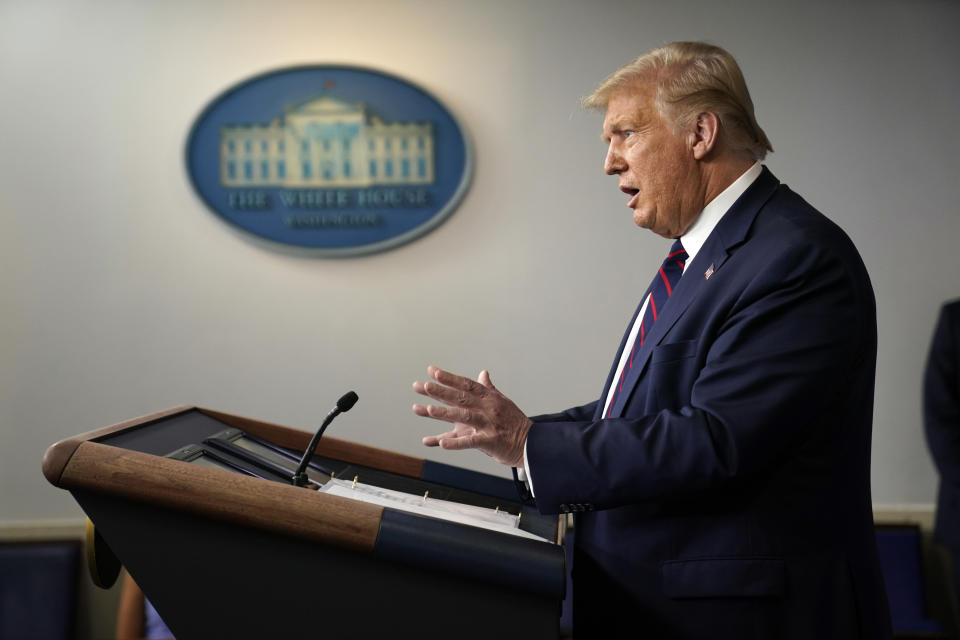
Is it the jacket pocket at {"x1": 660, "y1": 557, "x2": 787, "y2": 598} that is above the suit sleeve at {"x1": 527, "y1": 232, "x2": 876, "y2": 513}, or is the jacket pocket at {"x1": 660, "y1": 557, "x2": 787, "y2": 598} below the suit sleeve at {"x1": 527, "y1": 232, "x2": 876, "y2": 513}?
below

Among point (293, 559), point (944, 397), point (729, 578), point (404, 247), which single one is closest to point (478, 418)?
point (293, 559)

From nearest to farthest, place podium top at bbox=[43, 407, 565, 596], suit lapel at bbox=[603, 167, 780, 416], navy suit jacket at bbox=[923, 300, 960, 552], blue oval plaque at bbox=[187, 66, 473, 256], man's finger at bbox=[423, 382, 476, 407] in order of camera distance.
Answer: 1. podium top at bbox=[43, 407, 565, 596]
2. man's finger at bbox=[423, 382, 476, 407]
3. suit lapel at bbox=[603, 167, 780, 416]
4. navy suit jacket at bbox=[923, 300, 960, 552]
5. blue oval plaque at bbox=[187, 66, 473, 256]

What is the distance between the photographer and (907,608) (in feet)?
9.75

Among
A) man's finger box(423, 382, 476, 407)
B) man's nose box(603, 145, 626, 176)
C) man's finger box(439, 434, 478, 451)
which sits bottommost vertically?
man's finger box(439, 434, 478, 451)

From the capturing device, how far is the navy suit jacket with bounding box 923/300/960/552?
2.87m

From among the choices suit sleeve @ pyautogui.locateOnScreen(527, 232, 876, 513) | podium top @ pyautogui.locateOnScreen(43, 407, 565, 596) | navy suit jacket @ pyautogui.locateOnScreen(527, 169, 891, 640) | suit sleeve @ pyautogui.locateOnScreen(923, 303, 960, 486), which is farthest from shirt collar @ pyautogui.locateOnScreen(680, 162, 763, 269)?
suit sleeve @ pyautogui.locateOnScreen(923, 303, 960, 486)

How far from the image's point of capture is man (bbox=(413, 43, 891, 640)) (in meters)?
1.11

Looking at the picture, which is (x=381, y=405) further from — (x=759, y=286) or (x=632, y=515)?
(x=759, y=286)

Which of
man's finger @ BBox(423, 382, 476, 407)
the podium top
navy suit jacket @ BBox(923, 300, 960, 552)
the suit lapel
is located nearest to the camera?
the podium top

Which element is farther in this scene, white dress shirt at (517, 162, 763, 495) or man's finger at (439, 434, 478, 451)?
white dress shirt at (517, 162, 763, 495)

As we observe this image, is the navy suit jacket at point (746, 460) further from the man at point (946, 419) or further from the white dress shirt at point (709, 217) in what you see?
the man at point (946, 419)

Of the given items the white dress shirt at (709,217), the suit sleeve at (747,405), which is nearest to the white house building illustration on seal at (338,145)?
the white dress shirt at (709,217)

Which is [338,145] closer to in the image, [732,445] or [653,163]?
[653,163]

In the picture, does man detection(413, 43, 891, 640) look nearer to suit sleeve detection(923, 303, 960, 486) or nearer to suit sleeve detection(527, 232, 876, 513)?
suit sleeve detection(527, 232, 876, 513)
